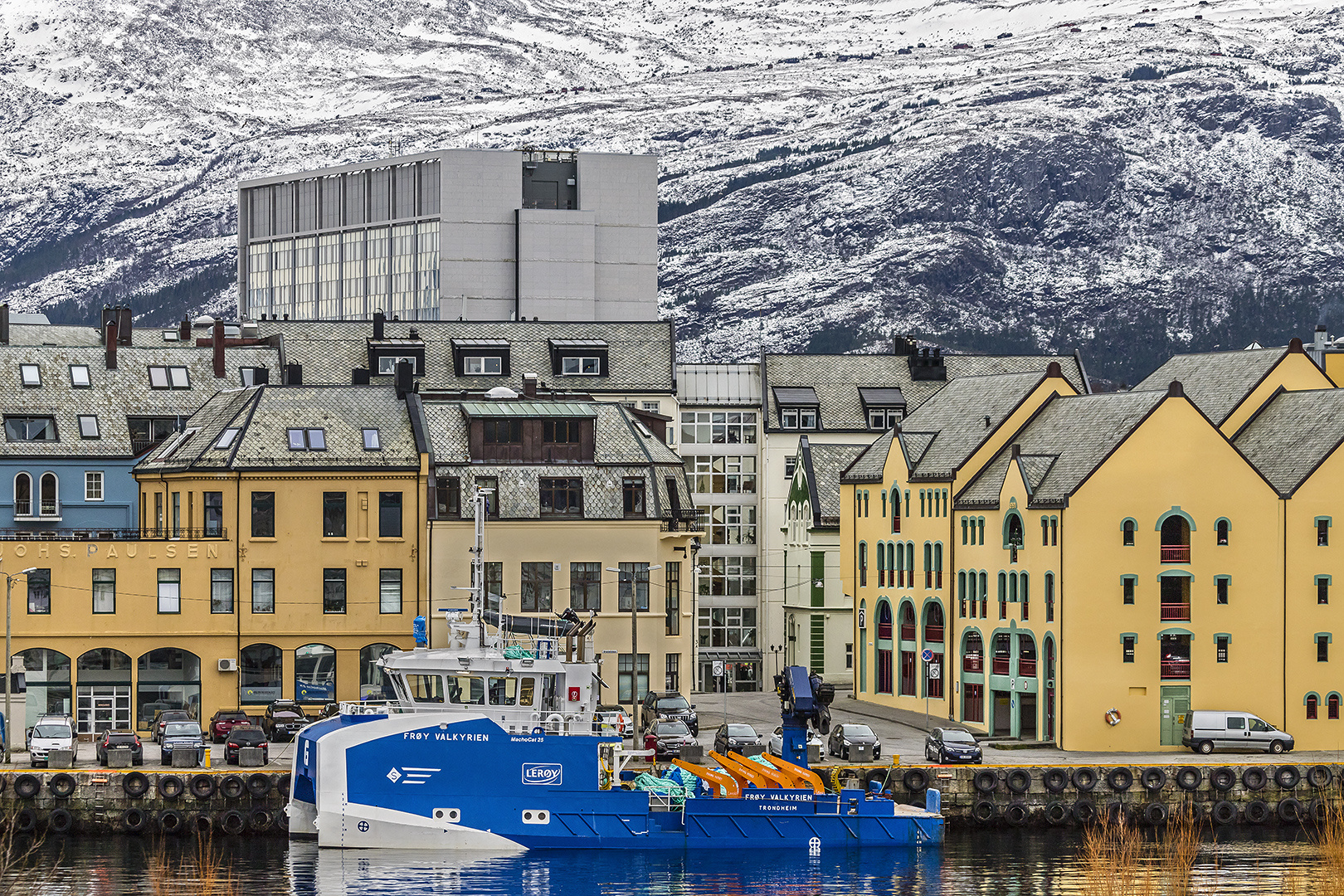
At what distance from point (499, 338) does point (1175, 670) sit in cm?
5815

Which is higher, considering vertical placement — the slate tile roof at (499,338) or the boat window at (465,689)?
the slate tile roof at (499,338)

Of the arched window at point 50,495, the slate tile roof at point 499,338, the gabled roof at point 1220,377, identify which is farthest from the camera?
the slate tile roof at point 499,338

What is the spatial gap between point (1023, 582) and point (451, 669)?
35935mm

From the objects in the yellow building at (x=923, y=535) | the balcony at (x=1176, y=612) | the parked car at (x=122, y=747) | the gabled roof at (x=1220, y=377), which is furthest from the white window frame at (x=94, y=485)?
the balcony at (x=1176, y=612)

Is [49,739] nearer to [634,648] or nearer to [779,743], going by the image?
[634,648]

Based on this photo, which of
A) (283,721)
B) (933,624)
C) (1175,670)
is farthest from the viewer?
(933,624)

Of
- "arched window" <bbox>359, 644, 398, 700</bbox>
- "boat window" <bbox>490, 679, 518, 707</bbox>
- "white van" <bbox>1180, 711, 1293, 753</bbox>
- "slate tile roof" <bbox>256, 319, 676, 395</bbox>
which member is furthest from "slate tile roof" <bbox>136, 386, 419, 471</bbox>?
"white van" <bbox>1180, 711, 1293, 753</bbox>

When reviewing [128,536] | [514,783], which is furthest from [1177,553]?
[128,536]

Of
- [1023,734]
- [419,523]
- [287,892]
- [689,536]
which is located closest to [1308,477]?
[1023,734]

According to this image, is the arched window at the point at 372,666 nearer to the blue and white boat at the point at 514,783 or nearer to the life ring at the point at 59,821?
the life ring at the point at 59,821

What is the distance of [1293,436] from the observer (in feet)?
394

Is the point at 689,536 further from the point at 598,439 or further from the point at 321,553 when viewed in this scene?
the point at 321,553

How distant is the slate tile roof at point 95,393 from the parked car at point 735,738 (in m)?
41.3

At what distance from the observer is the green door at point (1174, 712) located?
112 m
